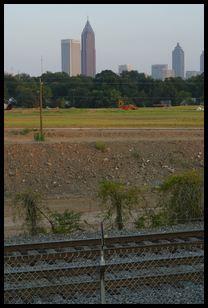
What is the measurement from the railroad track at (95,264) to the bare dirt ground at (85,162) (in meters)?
11.6

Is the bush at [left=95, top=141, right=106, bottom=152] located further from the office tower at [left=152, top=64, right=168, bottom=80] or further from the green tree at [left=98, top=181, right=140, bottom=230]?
the office tower at [left=152, top=64, right=168, bottom=80]

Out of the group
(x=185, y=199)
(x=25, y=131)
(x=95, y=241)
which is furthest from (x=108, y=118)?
(x=95, y=241)

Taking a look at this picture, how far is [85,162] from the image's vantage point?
29.4 metres

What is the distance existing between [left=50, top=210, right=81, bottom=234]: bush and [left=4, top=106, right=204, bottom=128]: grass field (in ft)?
86.0

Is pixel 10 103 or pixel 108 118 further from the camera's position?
pixel 10 103

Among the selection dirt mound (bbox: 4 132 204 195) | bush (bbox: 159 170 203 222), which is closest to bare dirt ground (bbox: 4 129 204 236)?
dirt mound (bbox: 4 132 204 195)

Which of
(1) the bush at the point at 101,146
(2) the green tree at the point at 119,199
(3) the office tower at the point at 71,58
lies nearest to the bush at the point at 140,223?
(2) the green tree at the point at 119,199

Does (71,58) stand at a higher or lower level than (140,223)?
higher

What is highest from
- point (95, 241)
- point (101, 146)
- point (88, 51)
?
point (88, 51)

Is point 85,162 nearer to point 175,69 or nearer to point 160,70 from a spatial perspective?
point 175,69

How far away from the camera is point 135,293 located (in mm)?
8125

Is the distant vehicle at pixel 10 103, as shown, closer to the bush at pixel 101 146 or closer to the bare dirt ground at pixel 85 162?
the bare dirt ground at pixel 85 162

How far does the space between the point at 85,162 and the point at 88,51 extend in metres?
42.1
